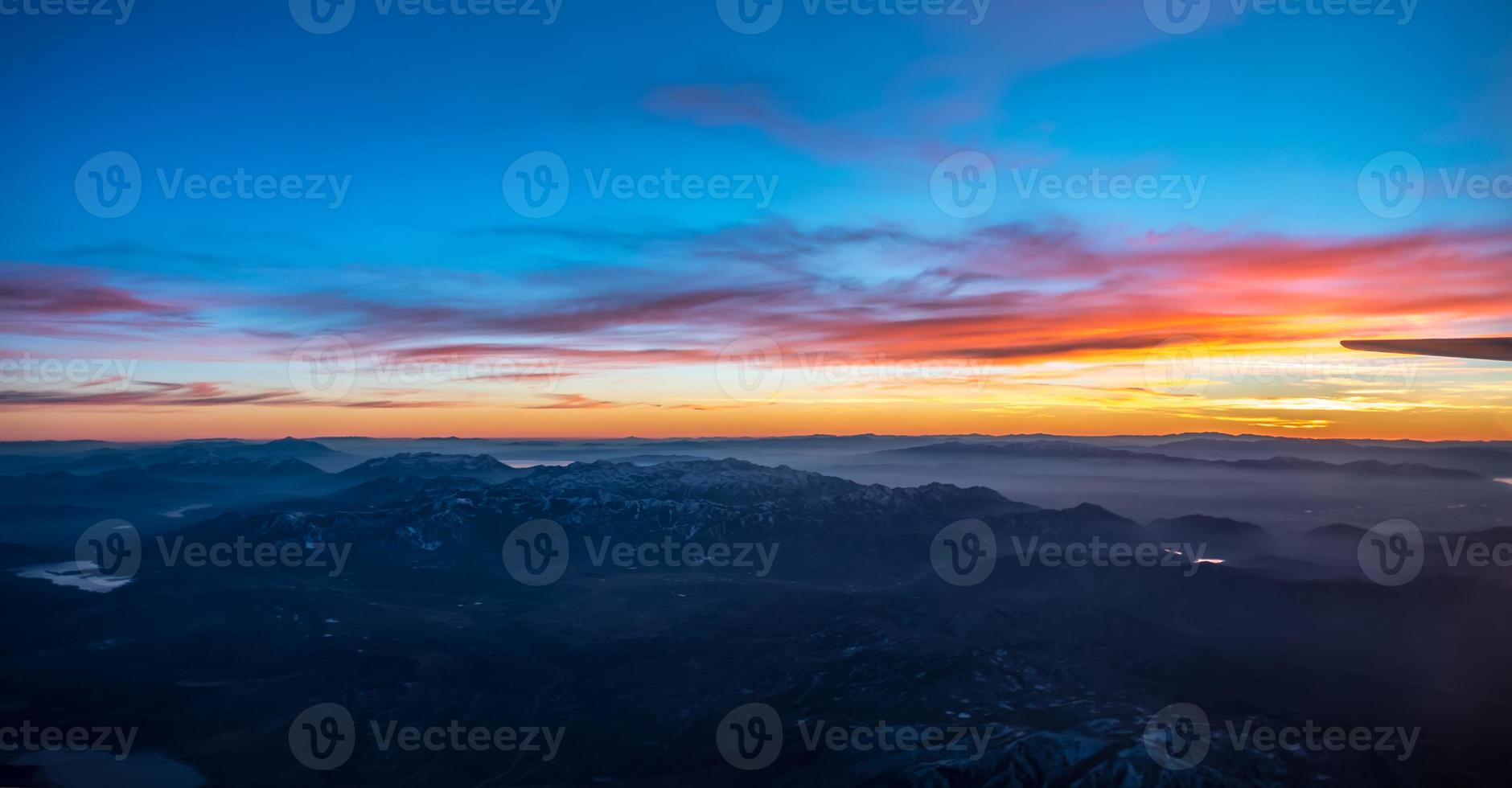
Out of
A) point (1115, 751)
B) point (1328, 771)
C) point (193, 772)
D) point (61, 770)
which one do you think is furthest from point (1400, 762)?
point (61, 770)

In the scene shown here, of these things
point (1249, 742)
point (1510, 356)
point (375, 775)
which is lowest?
point (375, 775)

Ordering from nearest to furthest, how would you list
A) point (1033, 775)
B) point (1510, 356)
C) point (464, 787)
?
1. point (1510, 356)
2. point (1033, 775)
3. point (464, 787)

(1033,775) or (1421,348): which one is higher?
(1421,348)

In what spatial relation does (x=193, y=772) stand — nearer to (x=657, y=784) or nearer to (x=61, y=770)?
(x=61, y=770)

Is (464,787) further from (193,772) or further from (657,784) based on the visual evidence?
(193,772)

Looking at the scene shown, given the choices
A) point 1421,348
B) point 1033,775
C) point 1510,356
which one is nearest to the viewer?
point 1510,356

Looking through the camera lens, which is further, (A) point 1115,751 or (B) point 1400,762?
(B) point 1400,762

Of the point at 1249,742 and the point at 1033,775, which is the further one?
the point at 1249,742

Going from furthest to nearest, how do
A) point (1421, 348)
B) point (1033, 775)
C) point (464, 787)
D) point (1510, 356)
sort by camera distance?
point (464, 787) → point (1033, 775) → point (1421, 348) → point (1510, 356)

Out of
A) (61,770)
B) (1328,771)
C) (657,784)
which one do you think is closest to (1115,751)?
(1328,771)
